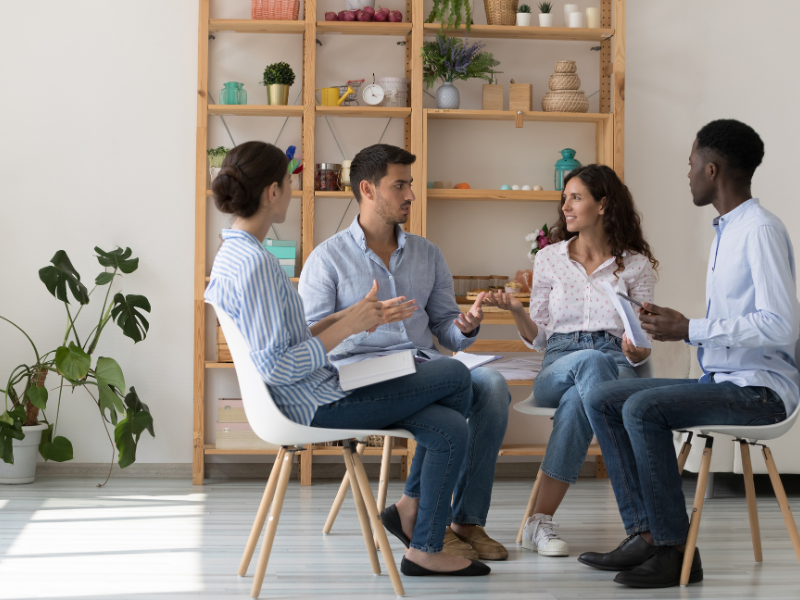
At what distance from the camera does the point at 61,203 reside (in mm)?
3773

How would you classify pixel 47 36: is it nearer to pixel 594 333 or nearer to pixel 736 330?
pixel 594 333

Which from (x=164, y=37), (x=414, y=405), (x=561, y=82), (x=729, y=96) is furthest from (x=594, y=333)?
(x=164, y=37)

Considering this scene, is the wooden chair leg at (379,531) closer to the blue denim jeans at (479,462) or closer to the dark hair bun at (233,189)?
the blue denim jeans at (479,462)

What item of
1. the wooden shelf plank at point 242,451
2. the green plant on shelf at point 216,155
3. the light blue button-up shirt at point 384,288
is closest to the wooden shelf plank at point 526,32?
the green plant on shelf at point 216,155

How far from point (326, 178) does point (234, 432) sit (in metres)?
1.26

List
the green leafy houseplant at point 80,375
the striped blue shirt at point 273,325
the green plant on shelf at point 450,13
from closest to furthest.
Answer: the striped blue shirt at point 273,325 → the green leafy houseplant at point 80,375 → the green plant on shelf at point 450,13

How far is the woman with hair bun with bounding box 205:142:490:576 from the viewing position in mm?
1881

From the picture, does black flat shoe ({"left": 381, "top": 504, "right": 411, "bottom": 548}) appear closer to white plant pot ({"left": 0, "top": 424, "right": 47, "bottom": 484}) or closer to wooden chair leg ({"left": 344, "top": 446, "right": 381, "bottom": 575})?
wooden chair leg ({"left": 344, "top": 446, "right": 381, "bottom": 575})

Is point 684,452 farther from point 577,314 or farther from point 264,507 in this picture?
point 264,507

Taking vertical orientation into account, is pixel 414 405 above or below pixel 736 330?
below

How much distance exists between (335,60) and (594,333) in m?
2.04

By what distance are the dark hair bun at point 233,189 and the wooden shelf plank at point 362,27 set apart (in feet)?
6.23

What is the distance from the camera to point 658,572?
2150mm

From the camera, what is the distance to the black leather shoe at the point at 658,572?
215 cm
